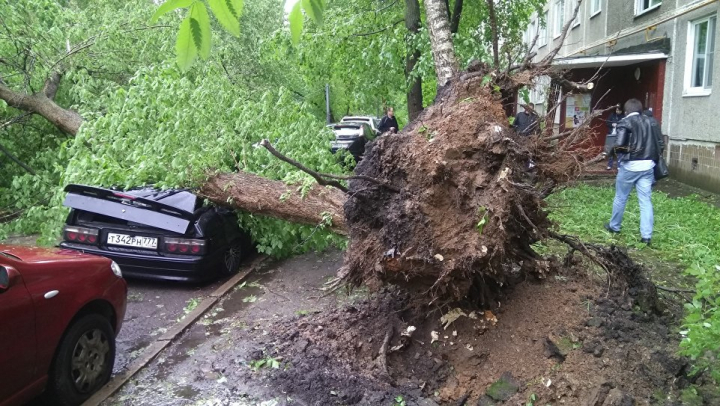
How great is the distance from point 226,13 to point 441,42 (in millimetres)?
4020

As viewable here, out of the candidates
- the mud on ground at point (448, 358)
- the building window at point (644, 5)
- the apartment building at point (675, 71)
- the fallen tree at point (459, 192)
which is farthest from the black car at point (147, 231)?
the building window at point (644, 5)

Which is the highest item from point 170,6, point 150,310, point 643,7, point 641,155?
point 643,7

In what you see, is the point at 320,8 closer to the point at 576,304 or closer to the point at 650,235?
the point at 576,304

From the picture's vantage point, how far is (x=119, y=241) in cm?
569

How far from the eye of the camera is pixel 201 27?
1.78 meters

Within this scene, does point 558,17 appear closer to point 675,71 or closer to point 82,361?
point 675,71

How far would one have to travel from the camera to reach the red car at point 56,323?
3.00 meters

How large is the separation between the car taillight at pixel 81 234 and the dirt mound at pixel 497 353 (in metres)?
2.80

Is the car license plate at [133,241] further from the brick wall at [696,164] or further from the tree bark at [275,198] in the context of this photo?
the brick wall at [696,164]

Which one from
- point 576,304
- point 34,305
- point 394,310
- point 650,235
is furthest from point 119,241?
point 650,235

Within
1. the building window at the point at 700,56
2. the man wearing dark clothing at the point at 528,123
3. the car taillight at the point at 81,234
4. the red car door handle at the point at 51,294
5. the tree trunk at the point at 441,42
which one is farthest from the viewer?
the building window at the point at 700,56

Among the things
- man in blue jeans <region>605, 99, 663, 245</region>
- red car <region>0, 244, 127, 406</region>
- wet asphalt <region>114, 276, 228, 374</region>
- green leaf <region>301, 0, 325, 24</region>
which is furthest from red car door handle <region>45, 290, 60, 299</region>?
man in blue jeans <region>605, 99, 663, 245</region>

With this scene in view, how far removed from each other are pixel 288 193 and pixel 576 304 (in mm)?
2904

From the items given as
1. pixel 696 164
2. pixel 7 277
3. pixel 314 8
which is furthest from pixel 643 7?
pixel 7 277
